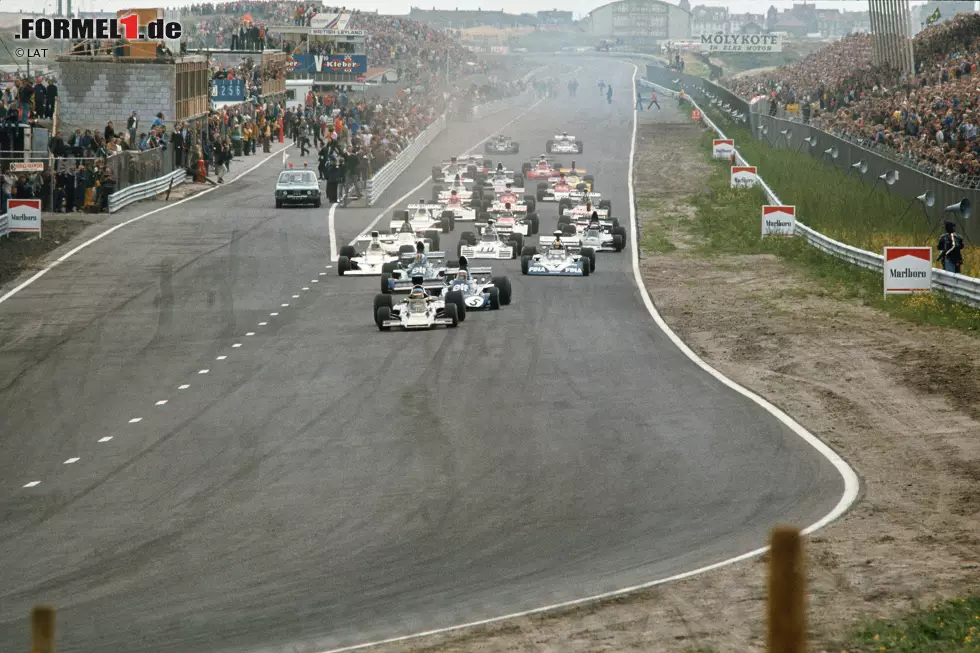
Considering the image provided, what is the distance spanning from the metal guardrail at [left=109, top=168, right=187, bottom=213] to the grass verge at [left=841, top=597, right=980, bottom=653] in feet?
126

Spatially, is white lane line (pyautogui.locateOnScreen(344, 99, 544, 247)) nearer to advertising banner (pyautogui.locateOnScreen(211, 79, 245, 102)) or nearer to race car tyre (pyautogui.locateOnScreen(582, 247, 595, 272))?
race car tyre (pyautogui.locateOnScreen(582, 247, 595, 272))

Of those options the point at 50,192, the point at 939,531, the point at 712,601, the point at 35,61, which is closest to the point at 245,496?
the point at 712,601

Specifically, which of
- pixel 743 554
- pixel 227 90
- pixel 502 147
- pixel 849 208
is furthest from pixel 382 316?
pixel 502 147

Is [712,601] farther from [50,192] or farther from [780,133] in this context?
[780,133]

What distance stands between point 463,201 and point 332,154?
22.9 feet

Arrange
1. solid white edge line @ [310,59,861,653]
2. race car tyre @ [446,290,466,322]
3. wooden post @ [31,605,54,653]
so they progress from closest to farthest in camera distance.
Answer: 1. wooden post @ [31,605,54,653]
2. solid white edge line @ [310,59,861,653]
3. race car tyre @ [446,290,466,322]

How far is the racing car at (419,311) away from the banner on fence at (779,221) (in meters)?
15.6

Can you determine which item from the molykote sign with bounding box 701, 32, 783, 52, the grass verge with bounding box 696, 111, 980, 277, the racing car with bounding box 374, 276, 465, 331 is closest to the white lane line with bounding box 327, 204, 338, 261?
the racing car with bounding box 374, 276, 465, 331

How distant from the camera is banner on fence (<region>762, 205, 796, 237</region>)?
41250 mm

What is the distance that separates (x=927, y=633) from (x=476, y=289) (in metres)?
20.1

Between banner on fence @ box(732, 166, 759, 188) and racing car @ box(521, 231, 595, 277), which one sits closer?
racing car @ box(521, 231, 595, 277)

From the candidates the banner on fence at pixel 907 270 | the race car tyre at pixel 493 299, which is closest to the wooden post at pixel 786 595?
the race car tyre at pixel 493 299

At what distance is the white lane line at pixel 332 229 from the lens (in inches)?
1568

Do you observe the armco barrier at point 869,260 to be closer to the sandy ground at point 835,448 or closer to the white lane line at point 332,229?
the sandy ground at point 835,448
